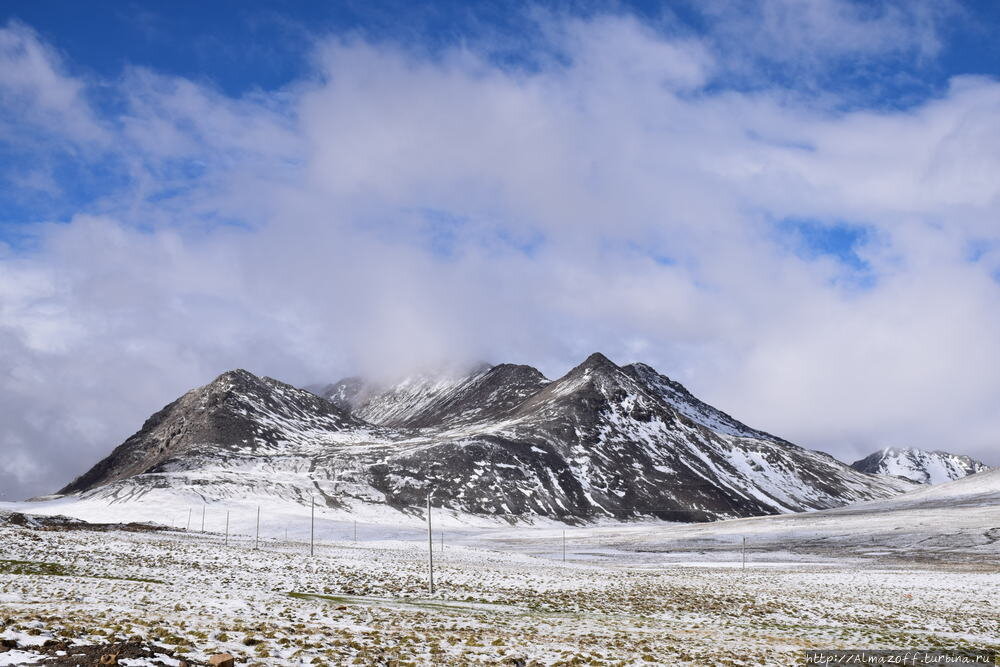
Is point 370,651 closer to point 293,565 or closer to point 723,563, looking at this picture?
point 293,565

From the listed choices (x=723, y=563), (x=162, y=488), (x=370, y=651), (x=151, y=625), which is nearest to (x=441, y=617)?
(x=370, y=651)

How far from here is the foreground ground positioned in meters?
19.4

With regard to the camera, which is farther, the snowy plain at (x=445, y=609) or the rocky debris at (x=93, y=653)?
the snowy plain at (x=445, y=609)

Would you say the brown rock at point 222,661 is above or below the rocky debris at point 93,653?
below

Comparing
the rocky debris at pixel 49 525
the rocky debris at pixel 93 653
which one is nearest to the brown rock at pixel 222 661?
the rocky debris at pixel 93 653

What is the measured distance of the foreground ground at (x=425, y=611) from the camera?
19.4 m

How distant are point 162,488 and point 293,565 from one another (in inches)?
5911

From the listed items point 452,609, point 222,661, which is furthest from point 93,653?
point 452,609

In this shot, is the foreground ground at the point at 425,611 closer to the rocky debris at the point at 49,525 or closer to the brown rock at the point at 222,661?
the brown rock at the point at 222,661

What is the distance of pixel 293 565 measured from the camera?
51656 millimetres

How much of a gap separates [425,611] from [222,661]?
15884 millimetres

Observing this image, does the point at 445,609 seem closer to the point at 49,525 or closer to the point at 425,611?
the point at 425,611

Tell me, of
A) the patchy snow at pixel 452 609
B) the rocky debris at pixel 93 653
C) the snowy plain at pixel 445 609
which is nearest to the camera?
the rocky debris at pixel 93 653

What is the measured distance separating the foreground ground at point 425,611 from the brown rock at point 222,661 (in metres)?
0.47
